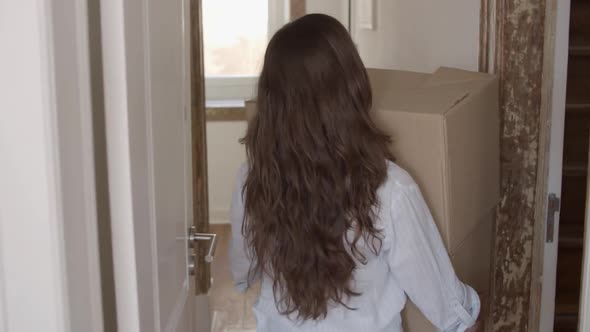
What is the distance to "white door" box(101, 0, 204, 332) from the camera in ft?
3.08

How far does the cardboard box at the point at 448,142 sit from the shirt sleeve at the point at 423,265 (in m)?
0.07

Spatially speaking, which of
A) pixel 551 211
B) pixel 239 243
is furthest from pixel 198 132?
pixel 551 211

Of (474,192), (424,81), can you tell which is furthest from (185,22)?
(474,192)

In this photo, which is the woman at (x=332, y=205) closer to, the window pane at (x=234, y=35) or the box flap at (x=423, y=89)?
the box flap at (x=423, y=89)

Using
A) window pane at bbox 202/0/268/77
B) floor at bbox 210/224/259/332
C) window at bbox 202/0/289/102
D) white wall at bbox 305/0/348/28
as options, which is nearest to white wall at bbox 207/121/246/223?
window at bbox 202/0/289/102

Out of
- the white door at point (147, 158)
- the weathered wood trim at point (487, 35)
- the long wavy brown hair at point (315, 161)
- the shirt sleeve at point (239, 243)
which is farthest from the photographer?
the weathered wood trim at point (487, 35)

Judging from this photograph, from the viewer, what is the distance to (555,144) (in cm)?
190

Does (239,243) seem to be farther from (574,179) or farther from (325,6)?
(325,6)

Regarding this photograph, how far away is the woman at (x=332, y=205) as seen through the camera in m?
1.36

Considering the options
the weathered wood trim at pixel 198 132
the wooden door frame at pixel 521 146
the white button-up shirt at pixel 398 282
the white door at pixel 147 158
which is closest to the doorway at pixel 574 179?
the wooden door frame at pixel 521 146

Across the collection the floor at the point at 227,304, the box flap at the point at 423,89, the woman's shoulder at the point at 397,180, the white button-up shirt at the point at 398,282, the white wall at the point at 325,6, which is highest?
the white wall at the point at 325,6

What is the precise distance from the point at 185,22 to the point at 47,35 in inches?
33.9

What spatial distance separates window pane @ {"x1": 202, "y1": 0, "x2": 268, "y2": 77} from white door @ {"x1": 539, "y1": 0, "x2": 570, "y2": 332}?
3375mm

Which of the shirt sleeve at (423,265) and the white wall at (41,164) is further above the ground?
the white wall at (41,164)
